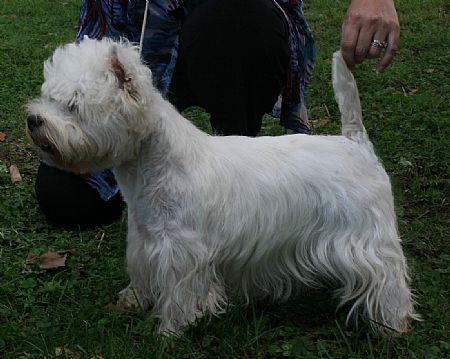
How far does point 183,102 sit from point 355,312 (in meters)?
1.25

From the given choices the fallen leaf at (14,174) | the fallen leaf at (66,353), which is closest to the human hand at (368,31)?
the fallen leaf at (66,353)

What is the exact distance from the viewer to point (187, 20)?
8.96 ft

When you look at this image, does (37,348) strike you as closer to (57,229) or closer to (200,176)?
(200,176)

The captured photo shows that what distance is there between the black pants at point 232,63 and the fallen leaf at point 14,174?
55 centimetres

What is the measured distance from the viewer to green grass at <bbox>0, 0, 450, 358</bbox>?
2053mm

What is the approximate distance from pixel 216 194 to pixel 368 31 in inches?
25.1

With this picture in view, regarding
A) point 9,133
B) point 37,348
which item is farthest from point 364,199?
point 9,133

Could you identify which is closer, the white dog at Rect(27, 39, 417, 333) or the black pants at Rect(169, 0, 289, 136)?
the white dog at Rect(27, 39, 417, 333)

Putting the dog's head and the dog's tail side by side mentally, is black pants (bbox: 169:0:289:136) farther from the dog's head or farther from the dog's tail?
the dog's head

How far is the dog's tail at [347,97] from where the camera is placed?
7.11 feet

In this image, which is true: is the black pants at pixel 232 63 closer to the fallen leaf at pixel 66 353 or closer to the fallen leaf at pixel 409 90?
the fallen leaf at pixel 66 353

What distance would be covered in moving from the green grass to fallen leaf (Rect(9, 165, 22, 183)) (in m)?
0.03

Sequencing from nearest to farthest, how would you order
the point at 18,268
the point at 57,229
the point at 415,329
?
the point at 415,329
the point at 18,268
the point at 57,229

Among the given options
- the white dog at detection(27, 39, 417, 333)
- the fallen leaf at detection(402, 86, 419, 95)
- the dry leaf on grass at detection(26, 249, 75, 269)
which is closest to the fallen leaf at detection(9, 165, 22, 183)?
the dry leaf on grass at detection(26, 249, 75, 269)
